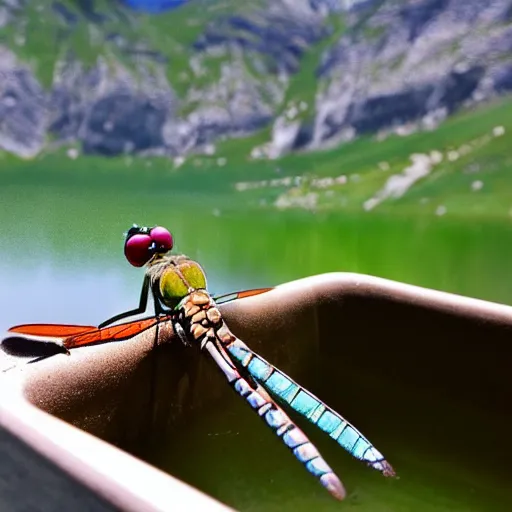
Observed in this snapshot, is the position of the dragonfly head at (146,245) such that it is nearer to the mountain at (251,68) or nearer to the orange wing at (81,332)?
the orange wing at (81,332)

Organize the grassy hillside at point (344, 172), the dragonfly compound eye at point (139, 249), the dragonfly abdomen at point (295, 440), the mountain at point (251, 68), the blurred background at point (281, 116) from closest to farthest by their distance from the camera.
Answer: the dragonfly abdomen at point (295, 440) → the dragonfly compound eye at point (139, 249) → the blurred background at point (281, 116) → the grassy hillside at point (344, 172) → the mountain at point (251, 68)

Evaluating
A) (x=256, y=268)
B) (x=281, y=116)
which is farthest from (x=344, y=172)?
(x=256, y=268)

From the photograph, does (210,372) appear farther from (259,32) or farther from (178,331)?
(259,32)

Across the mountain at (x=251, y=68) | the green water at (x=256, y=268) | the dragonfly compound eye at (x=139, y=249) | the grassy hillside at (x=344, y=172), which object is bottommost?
the green water at (x=256, y=268)

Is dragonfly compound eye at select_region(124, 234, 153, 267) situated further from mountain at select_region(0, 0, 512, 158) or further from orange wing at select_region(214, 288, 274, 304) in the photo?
mountain at select_region(0, 0, 512, 158)

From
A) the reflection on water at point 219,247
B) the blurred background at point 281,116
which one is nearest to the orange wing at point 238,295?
the reflection on water at point 219,247

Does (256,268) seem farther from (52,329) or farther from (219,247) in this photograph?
(52,329)
